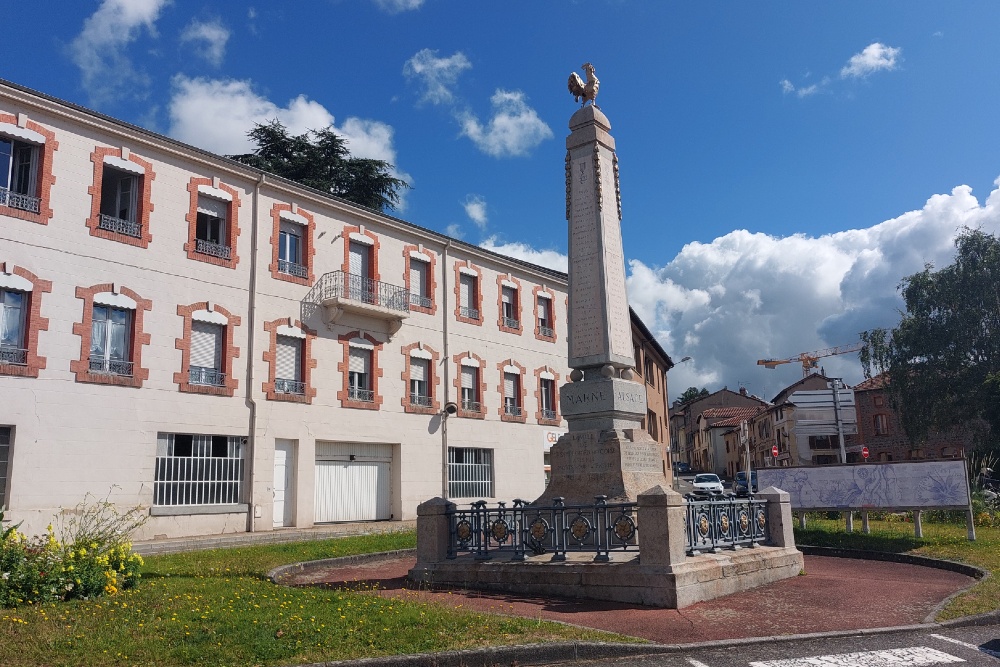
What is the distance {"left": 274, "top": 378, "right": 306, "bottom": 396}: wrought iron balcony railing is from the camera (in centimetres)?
2244

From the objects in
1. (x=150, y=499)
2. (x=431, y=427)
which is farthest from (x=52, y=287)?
(x=431, y=427)

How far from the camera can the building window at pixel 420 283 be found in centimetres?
2718

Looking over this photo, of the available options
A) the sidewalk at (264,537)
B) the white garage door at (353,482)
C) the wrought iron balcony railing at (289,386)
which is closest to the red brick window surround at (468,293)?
the white garage door at (353,482)

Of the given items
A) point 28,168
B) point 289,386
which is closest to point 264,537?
point 289,386

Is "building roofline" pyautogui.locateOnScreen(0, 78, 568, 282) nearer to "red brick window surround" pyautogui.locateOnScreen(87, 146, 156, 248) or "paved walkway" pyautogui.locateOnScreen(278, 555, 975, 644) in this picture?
"red brick window surround" pyautogui.locateOnScreen(87, 146, 156, 248)

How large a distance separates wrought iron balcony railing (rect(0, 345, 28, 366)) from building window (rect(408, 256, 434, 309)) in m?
12.2

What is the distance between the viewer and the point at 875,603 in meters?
9.44

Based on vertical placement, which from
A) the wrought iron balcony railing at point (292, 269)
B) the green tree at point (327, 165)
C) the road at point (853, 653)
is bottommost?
the road at point (853, 653)

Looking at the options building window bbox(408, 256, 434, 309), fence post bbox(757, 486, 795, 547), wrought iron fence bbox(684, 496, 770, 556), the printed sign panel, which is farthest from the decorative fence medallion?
building window bbox(408, 256, 434, 309)

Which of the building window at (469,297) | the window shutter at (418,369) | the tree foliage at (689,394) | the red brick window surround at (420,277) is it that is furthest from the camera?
the tree foliage at (689,394)

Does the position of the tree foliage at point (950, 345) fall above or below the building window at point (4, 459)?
above

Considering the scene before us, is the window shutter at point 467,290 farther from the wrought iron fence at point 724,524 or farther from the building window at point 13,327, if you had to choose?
the wrought iron fence at point 724,524

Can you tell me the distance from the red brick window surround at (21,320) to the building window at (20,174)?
154 cm

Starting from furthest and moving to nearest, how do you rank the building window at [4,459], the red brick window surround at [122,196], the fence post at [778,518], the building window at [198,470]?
the building window at [198,470] < the red brick window surround at [122,196] < the building window at [4,459] < the fence post at [778,518]
